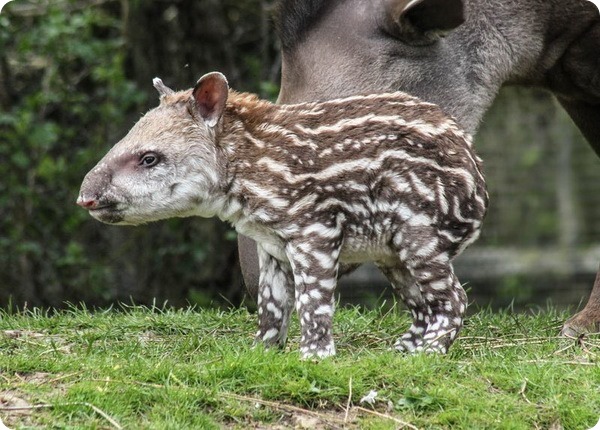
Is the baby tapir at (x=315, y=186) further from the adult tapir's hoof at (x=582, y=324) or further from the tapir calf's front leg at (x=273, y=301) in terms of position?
the adult tapir's hoof at (x=582, y=324)

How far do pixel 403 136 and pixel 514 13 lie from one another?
2.33 metres

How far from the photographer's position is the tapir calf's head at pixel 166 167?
5.70 meters

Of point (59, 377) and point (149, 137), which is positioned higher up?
point (149, 137)

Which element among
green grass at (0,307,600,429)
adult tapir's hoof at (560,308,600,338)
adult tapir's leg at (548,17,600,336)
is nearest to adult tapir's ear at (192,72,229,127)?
green grass at (0,307,600,429)

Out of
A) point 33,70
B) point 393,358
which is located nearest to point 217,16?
point 33,70

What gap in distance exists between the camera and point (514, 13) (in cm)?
793

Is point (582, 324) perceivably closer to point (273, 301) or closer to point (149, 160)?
point (273, 301)

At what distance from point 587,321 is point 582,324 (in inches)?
2.5

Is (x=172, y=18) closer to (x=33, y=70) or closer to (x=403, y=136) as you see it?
(x=33, y=70)

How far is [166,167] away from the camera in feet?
18.9

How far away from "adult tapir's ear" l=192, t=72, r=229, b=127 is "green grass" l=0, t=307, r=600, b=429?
3.62ft

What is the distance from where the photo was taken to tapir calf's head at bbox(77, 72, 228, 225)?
570 centimetres

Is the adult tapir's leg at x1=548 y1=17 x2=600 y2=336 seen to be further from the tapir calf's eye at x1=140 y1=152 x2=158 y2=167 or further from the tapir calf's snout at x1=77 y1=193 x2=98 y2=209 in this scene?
the tapir calf's snout at x1=77 y1=193 x2=98 y2=209

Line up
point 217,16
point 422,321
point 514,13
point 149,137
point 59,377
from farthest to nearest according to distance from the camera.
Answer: point 217,16
point 514,13
point 422,321
point 149,137
point 59,377
